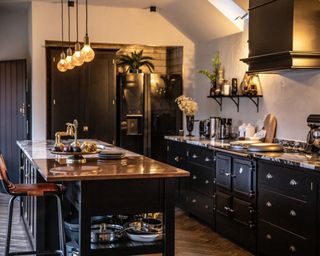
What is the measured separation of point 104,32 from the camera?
721 cm

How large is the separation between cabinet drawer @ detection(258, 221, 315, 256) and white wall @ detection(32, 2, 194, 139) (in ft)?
12.0

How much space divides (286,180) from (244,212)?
781 mm

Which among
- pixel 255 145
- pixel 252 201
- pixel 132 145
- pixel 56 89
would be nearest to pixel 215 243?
pixel 252 201

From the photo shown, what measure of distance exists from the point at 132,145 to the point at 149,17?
1.92 m

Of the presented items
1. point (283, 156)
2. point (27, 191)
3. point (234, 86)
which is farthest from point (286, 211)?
point (234, 86)

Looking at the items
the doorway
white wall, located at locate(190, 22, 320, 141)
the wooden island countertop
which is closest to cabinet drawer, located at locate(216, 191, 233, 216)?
white wall, located at locate(190, 22, 320, 141)

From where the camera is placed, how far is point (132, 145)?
7.39 metres

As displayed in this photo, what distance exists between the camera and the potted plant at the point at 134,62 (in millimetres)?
7525

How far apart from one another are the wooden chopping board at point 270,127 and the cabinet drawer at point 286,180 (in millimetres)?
1084

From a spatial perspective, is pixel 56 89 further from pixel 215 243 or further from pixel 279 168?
pixel 279 168

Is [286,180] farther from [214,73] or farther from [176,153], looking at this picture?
[214,73]

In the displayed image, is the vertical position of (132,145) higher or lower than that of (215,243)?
higher

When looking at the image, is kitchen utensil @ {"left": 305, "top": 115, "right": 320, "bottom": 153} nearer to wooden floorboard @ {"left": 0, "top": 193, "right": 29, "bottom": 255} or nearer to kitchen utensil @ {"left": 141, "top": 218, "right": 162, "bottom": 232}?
kitchen utensil @ {"left": 141, "top": 218, "right": 162, "bottom": 232}

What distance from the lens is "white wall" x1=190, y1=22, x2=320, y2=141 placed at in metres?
4.68
